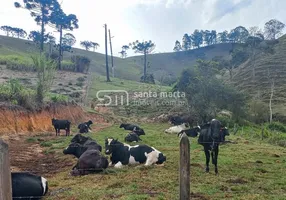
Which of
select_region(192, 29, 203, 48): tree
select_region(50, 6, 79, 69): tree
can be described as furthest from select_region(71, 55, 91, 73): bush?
select_region(192, 29, 203, 48): tree

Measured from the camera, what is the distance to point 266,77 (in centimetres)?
6531

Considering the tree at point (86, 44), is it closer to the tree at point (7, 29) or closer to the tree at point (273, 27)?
the tree at point (7, 29)

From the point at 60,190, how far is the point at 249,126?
89.7ft

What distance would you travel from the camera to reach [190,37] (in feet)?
458

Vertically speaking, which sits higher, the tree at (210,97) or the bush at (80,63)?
the bush at (80,63)

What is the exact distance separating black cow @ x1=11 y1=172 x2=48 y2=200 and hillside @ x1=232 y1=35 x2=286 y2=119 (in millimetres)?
43445

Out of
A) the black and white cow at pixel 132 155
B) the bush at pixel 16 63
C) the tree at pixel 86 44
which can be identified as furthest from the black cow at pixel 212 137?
the tree at pixel 86 44

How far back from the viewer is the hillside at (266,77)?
54.0 metres

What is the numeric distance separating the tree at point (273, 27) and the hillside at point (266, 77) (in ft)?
56.8

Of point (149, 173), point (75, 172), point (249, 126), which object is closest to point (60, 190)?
point (75, 172)

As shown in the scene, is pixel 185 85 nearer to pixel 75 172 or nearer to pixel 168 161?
pixel 168 161

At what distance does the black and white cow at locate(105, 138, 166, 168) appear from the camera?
419 inches

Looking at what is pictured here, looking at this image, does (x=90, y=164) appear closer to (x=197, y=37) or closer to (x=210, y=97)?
(x=210, y=97)

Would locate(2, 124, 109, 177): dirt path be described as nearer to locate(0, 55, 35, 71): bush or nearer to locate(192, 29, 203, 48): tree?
locate(0, 55, 35, 71): bush
